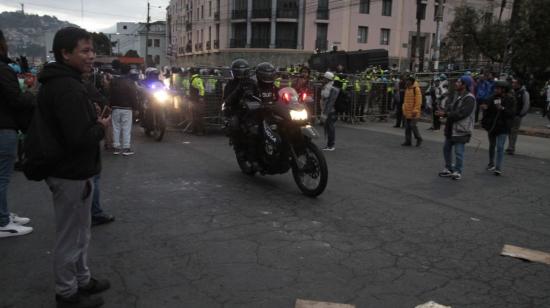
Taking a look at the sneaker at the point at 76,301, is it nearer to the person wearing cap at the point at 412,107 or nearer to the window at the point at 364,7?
the person wearing cap at the point at 412,107

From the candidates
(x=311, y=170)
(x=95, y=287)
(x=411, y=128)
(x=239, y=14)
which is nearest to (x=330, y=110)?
(x=411, y=128)

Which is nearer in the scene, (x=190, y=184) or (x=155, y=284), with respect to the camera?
(x=155, y=284)

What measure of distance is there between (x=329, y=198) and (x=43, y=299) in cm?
386

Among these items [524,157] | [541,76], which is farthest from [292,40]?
[524,157]

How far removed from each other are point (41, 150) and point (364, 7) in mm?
48896

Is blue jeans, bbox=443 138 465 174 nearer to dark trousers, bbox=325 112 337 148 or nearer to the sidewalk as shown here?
dark trousers, bbox=325 112 337 148

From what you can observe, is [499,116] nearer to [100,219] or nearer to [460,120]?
[460,120]

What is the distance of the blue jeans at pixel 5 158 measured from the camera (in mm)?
4465

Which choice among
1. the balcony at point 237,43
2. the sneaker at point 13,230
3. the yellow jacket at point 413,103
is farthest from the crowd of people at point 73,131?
the balcony at point 237,43

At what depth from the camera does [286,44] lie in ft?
162

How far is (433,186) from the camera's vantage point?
7.39 meters

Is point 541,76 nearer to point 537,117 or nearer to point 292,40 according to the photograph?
point 537,117

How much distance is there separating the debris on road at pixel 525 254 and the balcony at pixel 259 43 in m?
46.8

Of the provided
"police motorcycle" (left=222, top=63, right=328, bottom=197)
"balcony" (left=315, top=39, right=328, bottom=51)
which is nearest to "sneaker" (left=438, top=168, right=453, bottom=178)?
"police motorcycle" (left=222, top=63, right=328, bottom=197)
